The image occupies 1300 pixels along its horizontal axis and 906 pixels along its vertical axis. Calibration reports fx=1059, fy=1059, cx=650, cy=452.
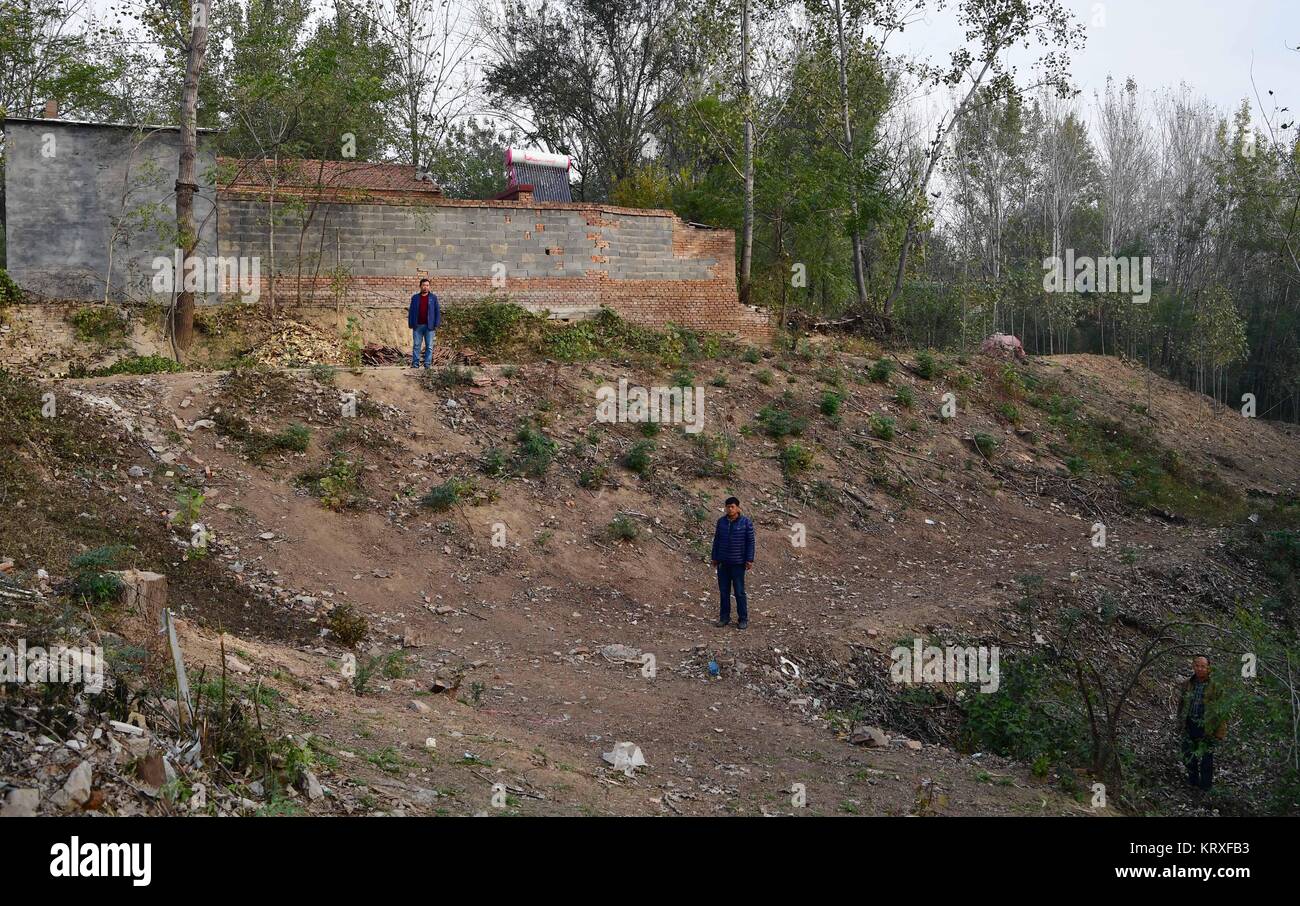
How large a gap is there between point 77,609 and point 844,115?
21.0 meters

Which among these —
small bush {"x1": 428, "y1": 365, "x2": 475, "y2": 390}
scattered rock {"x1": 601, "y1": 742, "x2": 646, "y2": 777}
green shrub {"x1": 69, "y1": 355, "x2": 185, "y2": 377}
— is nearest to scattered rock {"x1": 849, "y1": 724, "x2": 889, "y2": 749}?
scattered rock {"x1": 601, "y1": 742, "x2": 646, "y2": 777}

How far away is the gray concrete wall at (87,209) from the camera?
16.8 m

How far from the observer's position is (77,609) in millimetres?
7734

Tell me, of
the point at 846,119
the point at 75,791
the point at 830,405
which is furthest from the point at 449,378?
the point at 846,119

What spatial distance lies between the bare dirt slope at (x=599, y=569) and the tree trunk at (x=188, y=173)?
2.98m

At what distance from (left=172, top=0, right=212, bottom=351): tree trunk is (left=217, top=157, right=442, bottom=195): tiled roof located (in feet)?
2.17

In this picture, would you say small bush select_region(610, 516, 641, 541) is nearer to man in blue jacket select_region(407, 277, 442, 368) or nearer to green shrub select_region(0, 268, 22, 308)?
man in blue jacket select_region(407, 277, 442, 368)

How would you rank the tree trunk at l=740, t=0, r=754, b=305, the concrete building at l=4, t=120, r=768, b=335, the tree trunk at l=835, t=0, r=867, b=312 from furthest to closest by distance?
1. the tree trunk at l=835, t=0, r=867, b=312
2. the tree trunk at l=740, t=0, r=754, b=305
3. the concrete building at l=4, t=120, r=768, b=335

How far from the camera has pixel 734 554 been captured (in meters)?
11.7

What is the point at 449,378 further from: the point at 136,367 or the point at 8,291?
the point at 8,291

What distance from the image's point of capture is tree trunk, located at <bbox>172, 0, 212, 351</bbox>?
54.0ft

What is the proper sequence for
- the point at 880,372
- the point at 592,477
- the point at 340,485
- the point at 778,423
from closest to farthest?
the point at 340,485 < the point at 592,477 < the point at 778,423 < the point at 880,372

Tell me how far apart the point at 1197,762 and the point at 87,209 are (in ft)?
56.6

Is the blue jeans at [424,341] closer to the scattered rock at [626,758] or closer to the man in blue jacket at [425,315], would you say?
the man in blue jacket at [425,315]
